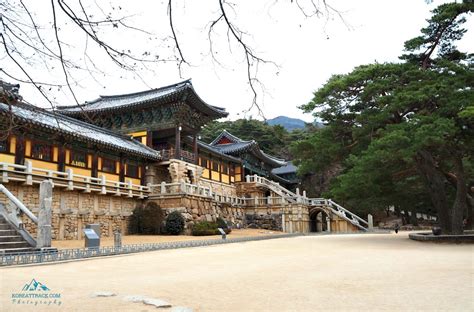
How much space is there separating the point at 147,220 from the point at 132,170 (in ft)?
14.7

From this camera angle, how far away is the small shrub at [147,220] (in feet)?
79.7

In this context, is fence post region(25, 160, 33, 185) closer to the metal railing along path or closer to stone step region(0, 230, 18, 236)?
stone step region(0, 230, 18, 236)

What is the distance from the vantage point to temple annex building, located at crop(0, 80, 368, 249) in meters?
18.7

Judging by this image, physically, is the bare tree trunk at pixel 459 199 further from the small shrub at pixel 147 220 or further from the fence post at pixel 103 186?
the fence post at pixel 103 186

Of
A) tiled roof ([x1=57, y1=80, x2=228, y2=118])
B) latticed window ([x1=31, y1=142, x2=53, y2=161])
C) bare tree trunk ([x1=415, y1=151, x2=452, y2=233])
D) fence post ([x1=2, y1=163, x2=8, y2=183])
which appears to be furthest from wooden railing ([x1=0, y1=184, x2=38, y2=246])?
bare tree trunk ([x1=415, y1=151, x2=452, y2=233])

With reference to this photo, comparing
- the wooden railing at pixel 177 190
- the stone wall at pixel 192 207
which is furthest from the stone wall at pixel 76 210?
the stone wall at pixel 192 207

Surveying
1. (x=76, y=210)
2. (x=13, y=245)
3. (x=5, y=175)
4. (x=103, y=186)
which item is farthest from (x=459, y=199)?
(x=5, y=175)

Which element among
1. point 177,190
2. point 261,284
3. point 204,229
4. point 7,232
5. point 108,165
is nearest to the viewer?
point 261,284

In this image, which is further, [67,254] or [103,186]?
[103,186]

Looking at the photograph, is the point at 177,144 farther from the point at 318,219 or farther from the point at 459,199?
the point at 318,219

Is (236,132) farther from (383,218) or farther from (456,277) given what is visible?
(456,277)

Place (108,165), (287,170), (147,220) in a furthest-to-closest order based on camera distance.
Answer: (287,170) < (108,165) < (147,220)

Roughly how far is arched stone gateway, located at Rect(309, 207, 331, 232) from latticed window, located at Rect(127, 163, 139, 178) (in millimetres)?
17899

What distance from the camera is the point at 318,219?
41844 mm
